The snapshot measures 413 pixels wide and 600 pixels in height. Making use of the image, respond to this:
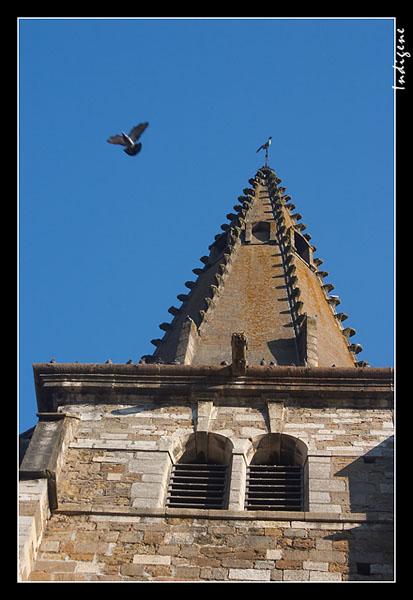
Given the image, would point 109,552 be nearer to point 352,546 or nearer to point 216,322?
point 352,546

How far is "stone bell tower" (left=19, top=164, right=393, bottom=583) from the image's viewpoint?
46.7 ft

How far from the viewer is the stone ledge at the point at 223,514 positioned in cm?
1481

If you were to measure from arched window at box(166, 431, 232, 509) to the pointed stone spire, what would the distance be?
5.99 ft

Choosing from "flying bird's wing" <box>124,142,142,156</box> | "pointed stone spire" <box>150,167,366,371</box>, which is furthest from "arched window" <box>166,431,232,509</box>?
"flying bird's wing" <box>124,142,142,156</box>

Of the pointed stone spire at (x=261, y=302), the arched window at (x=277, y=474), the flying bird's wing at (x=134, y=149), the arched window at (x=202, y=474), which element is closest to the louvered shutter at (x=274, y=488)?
the arched window at (x=277, y=474)

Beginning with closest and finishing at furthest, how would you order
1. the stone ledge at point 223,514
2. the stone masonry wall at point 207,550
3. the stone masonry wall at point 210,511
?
1. the stone masonry wall at point 207,550
2. the stone masonry wall at point 210,511
3. the stone ledge at point 223,514

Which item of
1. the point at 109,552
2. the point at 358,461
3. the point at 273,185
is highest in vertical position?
the point at 273,185

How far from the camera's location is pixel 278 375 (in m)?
17.5

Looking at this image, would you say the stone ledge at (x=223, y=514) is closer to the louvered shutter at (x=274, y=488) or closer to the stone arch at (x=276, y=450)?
the louvered shutter at (x=274, y=488)

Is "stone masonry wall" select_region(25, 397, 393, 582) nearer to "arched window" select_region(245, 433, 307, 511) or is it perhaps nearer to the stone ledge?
the stone ledge

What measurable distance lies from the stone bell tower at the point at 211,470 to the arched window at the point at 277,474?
0.02 metres

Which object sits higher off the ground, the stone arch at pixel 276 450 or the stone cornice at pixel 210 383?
the stone cornice at pixel 210 383
